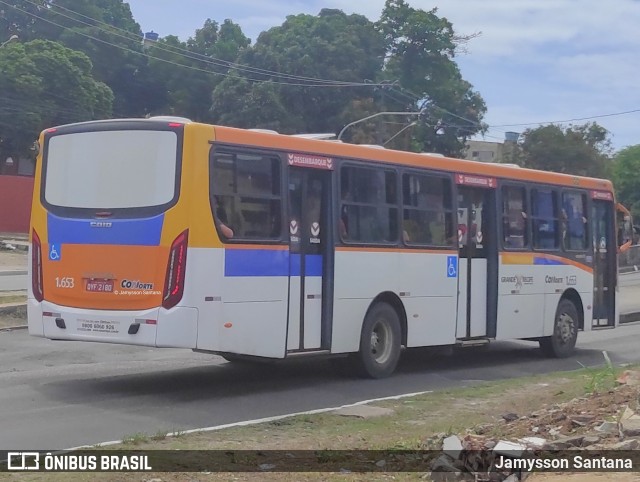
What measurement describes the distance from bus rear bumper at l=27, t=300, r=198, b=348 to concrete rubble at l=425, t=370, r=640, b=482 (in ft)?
10.7

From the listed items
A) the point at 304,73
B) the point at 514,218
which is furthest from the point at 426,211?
the point at 304,73

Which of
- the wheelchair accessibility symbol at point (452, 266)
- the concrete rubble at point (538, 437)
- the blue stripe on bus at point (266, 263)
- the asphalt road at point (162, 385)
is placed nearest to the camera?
the concrete rubble at point (538, 437)

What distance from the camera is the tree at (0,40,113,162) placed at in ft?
182

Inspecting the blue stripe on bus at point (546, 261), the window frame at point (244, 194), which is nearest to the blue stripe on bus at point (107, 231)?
the window frame at point (244, 194)

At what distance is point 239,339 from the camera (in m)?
11.1

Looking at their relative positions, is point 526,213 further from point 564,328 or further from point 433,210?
point 433,210

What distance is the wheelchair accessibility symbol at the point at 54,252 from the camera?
11.4 m

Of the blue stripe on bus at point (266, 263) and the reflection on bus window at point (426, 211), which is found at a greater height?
the reflection on bus window at point (426, 211)

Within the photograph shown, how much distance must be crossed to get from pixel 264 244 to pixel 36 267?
8.60 ft

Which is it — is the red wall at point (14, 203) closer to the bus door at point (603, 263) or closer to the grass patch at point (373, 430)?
the bus door at point (603, 263)

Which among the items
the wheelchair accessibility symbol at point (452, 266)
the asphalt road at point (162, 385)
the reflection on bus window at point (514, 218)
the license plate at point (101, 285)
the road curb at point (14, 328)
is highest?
the reflection on bus window at point (514, 218)

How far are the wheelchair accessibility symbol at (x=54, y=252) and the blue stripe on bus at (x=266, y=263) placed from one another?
6.42ft

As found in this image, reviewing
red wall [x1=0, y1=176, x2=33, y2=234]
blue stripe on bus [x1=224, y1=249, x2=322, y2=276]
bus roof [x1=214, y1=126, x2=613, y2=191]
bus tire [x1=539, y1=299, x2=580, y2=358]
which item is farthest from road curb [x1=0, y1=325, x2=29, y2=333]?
red wall [x1=0, y1=176, x2=33, y2=234]

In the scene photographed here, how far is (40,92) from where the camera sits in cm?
5694
